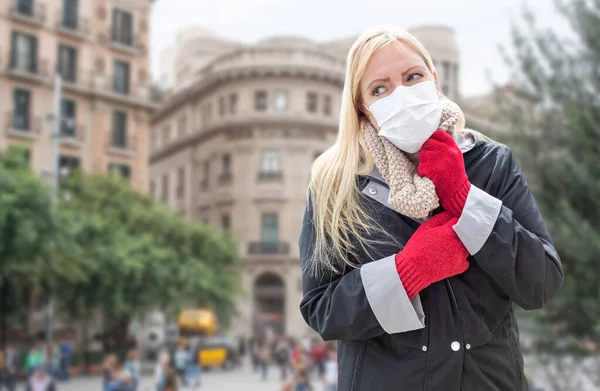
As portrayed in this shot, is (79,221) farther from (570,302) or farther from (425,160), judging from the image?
(425,160)

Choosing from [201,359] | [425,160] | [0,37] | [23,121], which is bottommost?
[201,359]

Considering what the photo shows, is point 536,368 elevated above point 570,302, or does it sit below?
below

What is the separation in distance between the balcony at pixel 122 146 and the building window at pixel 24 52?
6093 mm

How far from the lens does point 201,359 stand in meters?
37.4

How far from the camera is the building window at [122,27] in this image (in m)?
45.7

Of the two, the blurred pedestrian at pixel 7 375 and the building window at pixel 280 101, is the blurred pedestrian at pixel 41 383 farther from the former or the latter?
the building window at pixel 280 101

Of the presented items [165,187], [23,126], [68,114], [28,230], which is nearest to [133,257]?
[28,230]

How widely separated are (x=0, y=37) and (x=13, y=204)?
21.2 m

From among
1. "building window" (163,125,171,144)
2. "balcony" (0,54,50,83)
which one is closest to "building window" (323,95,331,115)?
"building window" (163,125,171,144)

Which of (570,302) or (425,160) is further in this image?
(570,302)

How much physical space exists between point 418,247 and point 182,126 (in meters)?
59.2

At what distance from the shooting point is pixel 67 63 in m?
43.0

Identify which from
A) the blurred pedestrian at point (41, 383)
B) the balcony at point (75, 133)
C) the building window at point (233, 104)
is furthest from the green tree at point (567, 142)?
the building window at point (233, 104)

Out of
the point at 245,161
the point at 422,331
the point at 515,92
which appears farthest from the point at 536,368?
the point at 245,161
